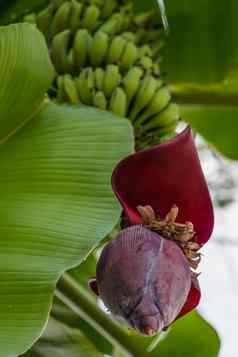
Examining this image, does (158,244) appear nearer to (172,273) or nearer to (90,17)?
(172,273)

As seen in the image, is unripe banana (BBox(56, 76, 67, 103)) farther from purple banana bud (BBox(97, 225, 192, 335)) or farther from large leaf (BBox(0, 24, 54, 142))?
purple banana bud (BBox(97, 225, 192, 335))

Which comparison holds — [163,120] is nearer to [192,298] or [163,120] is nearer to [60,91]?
[60,91]

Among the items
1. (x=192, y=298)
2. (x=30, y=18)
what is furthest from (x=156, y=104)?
(x=192, y=298)

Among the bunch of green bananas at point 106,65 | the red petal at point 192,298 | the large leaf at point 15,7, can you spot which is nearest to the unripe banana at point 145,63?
the bunch of green bananas at point 106,65

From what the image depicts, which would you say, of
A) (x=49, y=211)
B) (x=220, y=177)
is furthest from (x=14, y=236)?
(x=220, y=177)

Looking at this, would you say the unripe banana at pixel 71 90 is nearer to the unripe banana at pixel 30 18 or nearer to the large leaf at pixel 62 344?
the unripe banana at pixel 30 18

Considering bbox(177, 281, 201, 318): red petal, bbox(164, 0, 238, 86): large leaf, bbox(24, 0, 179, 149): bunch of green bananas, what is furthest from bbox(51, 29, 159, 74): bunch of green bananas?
bbox(177, 281, 201, 318): red petal
